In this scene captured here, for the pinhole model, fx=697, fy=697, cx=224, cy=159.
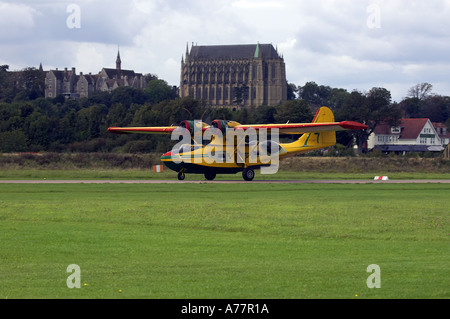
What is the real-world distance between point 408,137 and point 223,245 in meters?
124

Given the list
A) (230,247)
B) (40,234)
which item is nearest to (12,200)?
(40,234)

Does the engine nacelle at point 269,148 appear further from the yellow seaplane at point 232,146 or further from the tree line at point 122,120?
the tree line at point 122,120

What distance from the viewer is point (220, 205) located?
27891mm

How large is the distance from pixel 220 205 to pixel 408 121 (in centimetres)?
11715

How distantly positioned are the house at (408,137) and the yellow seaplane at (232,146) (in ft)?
292

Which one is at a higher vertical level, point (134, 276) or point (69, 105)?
point (69, 105)

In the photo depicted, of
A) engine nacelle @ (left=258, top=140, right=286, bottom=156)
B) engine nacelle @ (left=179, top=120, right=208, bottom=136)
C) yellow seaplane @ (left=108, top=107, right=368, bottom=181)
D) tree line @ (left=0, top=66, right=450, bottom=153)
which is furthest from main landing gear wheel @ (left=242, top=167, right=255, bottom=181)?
tree line @ (left=0, top=66, right=450, bottom=153)

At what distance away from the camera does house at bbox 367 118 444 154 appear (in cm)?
13475

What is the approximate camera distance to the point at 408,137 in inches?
5359

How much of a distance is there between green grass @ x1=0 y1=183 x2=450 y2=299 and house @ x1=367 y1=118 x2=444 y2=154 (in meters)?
104

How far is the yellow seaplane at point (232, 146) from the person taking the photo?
4559 centimetres

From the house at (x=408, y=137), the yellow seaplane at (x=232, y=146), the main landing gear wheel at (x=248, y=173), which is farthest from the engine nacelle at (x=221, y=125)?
the house at (x=408, y=137)
